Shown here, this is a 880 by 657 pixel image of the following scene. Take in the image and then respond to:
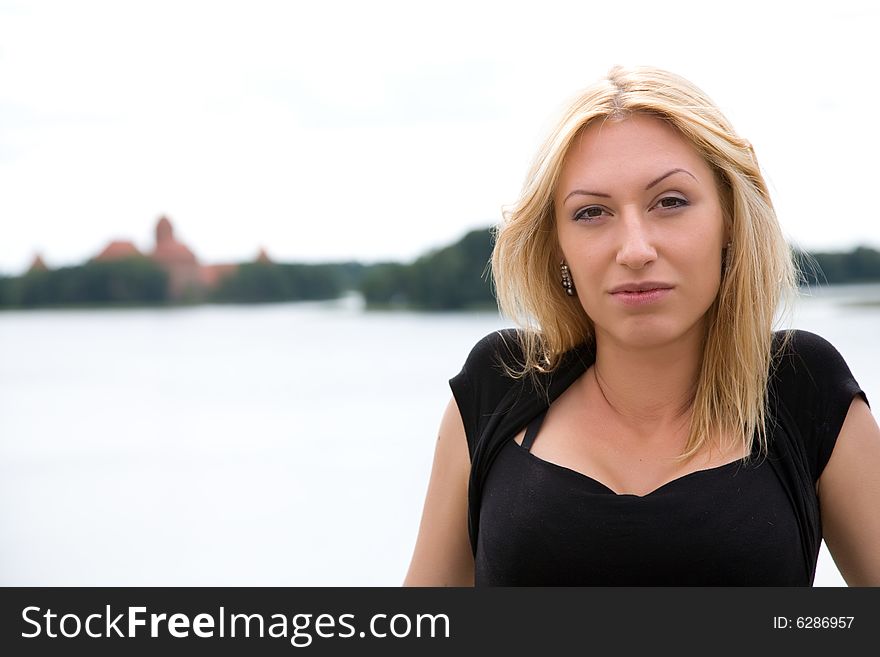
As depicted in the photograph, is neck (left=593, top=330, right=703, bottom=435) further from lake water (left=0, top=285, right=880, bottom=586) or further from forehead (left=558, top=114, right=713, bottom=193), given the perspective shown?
lake water (left=0, top=285, right=880, bottom=586)

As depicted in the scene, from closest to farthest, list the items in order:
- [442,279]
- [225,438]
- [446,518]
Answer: [446,518], [442,279], [225,438]

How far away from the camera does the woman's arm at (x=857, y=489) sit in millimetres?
1073

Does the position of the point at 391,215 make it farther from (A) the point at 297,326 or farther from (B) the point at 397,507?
(B) the point at 397,507

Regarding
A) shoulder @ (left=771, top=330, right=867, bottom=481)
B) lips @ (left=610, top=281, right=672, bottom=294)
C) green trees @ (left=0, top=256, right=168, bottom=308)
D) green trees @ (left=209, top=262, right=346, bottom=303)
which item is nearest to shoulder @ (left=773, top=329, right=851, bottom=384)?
shoulder @ (left=771, top=330, right=867, bottom=481)

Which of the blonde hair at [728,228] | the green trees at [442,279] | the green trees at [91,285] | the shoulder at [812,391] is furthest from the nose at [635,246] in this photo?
the green trees at [91,285]

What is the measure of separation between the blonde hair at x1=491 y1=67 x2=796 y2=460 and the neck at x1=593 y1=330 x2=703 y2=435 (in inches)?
0.8

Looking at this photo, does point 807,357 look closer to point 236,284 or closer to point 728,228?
point 728,228

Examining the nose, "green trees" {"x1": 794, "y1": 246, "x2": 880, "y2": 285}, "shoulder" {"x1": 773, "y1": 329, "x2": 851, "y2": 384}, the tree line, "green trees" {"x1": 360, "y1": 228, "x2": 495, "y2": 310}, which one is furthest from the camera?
the tree line

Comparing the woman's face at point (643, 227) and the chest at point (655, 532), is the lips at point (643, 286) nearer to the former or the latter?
the woman's face at point (643, 227)

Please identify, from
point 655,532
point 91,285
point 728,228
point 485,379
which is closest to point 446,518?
point 485,379

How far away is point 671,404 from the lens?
3.90 ft

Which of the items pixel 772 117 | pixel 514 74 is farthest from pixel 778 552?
pixel 514 74

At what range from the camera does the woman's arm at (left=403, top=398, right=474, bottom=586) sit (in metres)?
1.26

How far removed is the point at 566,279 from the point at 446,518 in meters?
0.41
